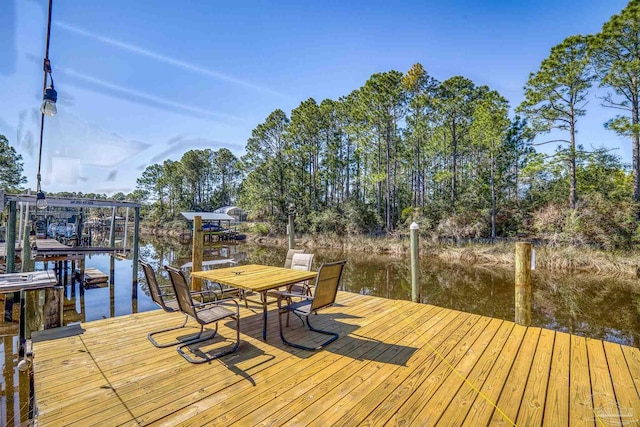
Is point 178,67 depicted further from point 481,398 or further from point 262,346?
point 481,398

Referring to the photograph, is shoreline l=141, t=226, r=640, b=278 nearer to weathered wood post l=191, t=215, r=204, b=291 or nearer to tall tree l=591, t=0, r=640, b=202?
tall tree l=591, t=0, r=640, b=202

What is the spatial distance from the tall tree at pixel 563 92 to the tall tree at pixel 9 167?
3381cm

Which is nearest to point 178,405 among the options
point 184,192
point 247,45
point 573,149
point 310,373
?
point 310,373

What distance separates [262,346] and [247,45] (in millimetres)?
8755

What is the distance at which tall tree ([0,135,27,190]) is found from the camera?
2164 centimetres

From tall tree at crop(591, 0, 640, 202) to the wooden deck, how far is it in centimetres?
1413

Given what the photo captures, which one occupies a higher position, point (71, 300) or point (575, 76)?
point (575, 76)

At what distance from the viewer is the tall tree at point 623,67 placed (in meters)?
11.7

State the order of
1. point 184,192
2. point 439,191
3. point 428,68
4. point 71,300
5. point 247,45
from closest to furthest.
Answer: point 71,300 < point 247,45 < point 428,68 < point 439,191 < point 184,192

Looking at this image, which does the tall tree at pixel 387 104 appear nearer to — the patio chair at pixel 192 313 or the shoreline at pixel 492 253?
the shoreline at pixel 492 253

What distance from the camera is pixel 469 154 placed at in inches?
972

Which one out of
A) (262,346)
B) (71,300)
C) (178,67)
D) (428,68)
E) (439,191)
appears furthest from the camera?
(439,191)

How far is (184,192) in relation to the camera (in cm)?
3888

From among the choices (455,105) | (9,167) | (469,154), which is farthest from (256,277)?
(9,167)
